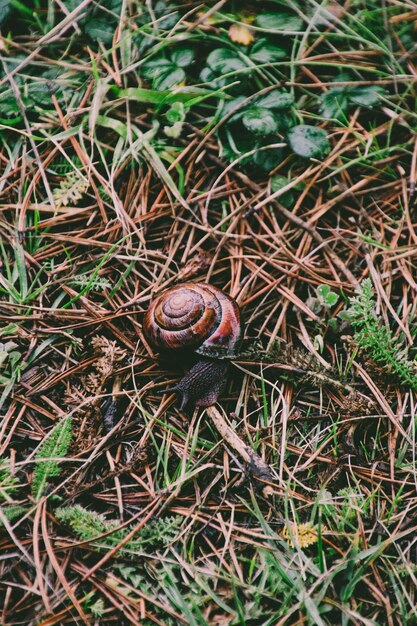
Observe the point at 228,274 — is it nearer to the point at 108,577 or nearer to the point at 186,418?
the point at 186,418

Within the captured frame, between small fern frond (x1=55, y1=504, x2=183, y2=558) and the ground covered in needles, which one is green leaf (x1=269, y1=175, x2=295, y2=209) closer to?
the ground covered in needles

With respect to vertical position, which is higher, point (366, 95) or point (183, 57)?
point (183, 57)

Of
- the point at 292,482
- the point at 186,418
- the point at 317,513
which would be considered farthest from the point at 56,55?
the point at 317,513

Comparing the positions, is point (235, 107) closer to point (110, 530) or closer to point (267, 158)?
point (267, 158)

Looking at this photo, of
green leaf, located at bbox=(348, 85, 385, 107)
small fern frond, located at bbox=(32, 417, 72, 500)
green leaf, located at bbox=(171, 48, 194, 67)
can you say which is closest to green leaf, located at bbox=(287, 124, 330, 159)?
green leaf, located at bbox=(348, 85, 385, 107)

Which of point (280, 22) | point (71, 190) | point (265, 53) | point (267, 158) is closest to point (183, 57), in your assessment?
point (265, 53)

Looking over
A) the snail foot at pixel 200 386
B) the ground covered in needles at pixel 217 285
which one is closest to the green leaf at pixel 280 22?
the ground covered in needles at pixel 217 285
